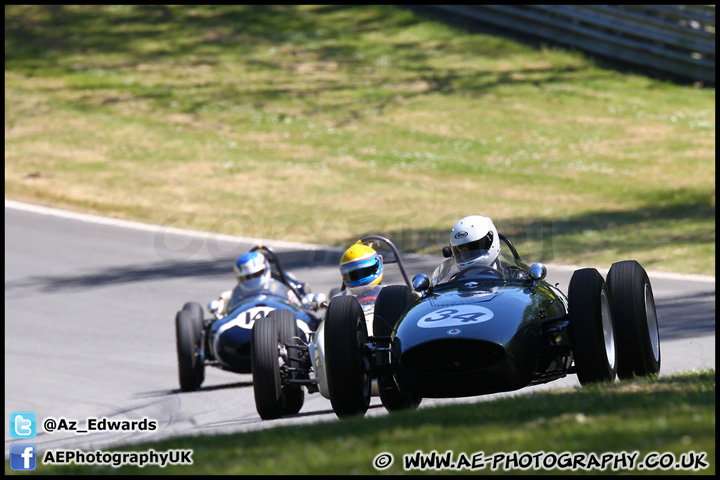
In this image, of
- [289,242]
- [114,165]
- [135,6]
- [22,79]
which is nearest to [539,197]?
[289,242]

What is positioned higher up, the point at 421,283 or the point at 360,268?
the point at 421,283

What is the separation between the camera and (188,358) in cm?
1124

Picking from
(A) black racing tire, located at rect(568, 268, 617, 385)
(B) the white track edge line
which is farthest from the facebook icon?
(B) the white track edge line

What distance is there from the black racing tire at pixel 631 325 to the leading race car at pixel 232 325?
3292 mm

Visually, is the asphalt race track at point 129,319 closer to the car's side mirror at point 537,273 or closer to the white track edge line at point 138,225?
the white track edge line at point 138,225

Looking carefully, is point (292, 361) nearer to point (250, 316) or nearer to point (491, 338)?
point (250, 316)

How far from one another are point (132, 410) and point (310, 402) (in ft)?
5.79

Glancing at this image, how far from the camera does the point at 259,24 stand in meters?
35.8

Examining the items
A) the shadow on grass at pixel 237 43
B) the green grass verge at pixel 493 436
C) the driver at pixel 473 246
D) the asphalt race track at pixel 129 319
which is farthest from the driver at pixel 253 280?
the shadow on grass at pixel 237 43

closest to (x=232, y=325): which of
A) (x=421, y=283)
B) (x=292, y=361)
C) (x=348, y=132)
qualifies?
(x=292, y=361)

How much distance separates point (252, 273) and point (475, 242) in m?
3.76

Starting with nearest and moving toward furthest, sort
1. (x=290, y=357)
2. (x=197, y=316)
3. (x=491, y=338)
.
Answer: (x=491, y=338)
(x=290, y=357)
(x=197, y=316)

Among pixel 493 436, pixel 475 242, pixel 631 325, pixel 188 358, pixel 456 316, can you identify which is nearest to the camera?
pixel 493 436

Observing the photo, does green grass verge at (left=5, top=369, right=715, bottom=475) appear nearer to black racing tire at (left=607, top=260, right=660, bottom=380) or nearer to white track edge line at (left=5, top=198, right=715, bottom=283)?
black racing tire at (left=607, top=260, right=660, bottom=380)
